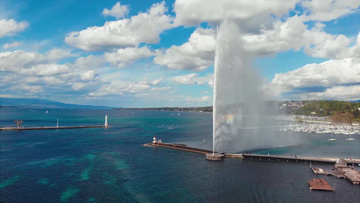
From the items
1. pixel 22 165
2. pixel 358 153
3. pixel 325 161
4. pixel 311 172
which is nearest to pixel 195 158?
pixel 311 172

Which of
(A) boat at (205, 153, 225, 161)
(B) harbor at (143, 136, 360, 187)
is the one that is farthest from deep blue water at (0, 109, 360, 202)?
(A) boat at (205, 153, 225, 161)

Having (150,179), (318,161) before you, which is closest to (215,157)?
(150,179)

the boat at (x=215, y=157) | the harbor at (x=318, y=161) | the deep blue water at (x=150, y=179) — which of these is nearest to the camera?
the deep blue water at (x=150, y=179)

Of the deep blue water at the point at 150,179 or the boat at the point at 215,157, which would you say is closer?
the deep blue water at the point at 150,179

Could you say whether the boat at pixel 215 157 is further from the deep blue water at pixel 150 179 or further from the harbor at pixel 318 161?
the deep blue water at pixel 150 179

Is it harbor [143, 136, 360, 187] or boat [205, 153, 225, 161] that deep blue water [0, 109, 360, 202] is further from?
boat [205, 153, 225, 161]

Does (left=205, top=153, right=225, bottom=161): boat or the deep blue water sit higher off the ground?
(left=205, top=153, right=225, bottom=161): boat

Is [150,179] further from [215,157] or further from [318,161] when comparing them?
[318,161]

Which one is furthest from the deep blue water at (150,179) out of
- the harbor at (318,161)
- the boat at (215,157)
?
the boat at (215,157)

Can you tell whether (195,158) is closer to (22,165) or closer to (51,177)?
(51,177)

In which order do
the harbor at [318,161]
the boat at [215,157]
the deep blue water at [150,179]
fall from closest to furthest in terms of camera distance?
the deep blue water at [150,179] < the harbor at [318,161] < the boat at [215,157]

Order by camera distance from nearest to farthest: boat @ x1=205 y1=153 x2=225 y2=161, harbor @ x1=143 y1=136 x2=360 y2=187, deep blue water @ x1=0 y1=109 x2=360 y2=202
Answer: deep blue water @ x1=0 y1=109 x2=360 y2=202
harbor @ x1=143 y1=136 x2=360 y2=187
boat @ x1=205 y1=153 x2=225 y2=161
